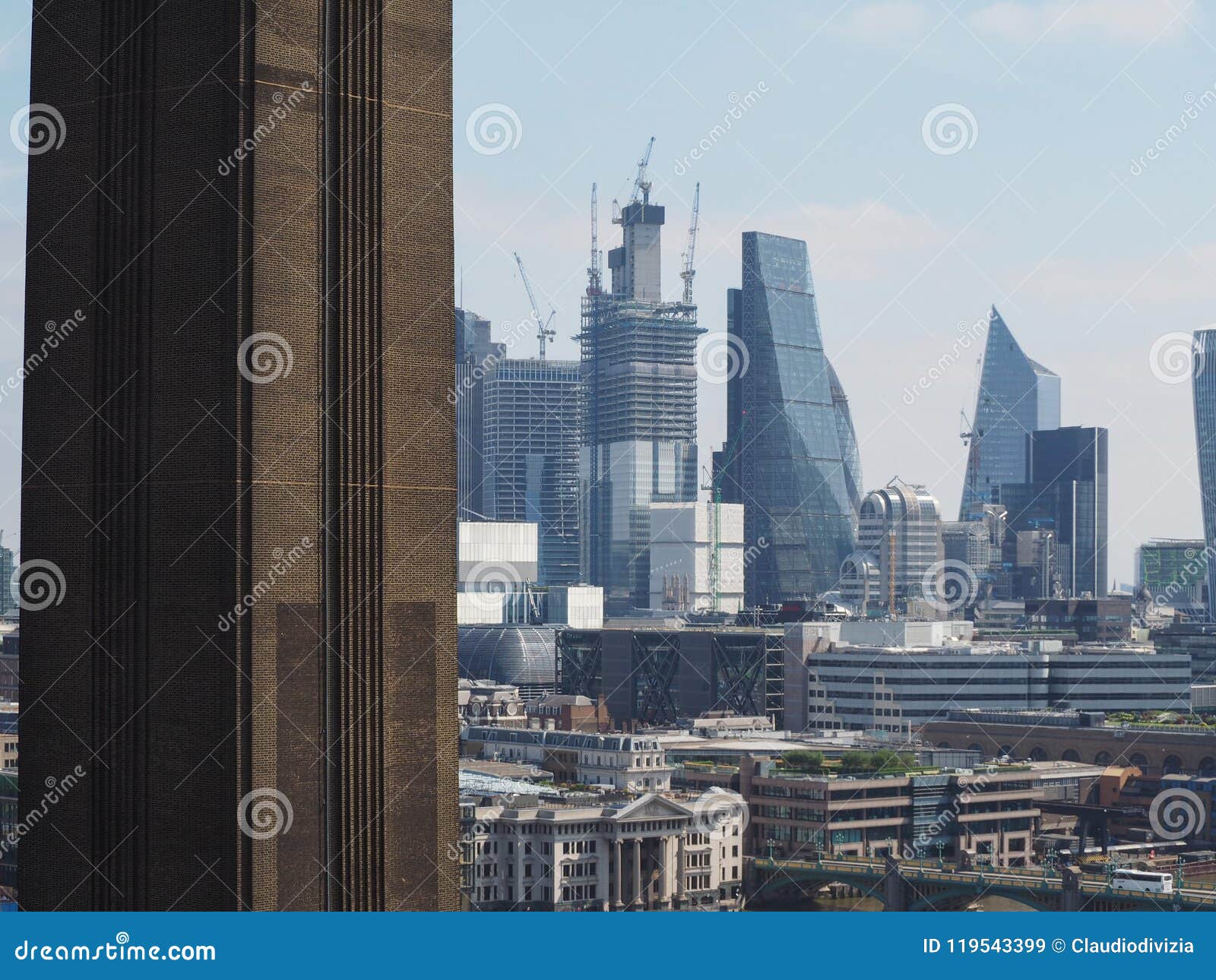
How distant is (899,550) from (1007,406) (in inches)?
1149

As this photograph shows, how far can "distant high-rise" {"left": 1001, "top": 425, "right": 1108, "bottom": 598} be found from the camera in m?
74.9

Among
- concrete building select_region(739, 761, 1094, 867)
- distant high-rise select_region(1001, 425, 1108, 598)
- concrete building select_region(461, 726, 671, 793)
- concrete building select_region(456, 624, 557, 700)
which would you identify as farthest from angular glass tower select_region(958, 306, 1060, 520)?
concrete building select_region(739, 761, 1094, 867)

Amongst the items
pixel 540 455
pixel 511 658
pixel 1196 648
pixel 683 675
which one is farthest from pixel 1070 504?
pixel 683 675

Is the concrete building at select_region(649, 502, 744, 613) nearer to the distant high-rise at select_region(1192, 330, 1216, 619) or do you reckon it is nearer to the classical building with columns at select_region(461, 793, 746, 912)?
the distant high-rise at select_region(1192, 330, 1216, 619)

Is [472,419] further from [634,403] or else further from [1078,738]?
[1078,738]

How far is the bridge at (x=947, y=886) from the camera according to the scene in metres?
19.5

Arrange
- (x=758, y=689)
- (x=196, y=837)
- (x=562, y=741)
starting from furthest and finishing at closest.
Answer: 1. (x=758, y=689)
2. (x=562, y=741)
3. (x=196, y=837)

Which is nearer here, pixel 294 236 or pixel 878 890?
pixel 294 236

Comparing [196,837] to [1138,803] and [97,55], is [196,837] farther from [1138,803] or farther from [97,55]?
[1138,803]

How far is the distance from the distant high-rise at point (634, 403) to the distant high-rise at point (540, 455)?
2.31ft

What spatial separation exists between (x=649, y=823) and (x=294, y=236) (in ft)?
57.1

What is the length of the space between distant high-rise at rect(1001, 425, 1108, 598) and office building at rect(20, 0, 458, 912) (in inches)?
2790

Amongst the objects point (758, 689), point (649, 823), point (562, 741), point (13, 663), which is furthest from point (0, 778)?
point (758, 689)

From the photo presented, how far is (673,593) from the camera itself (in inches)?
2857
